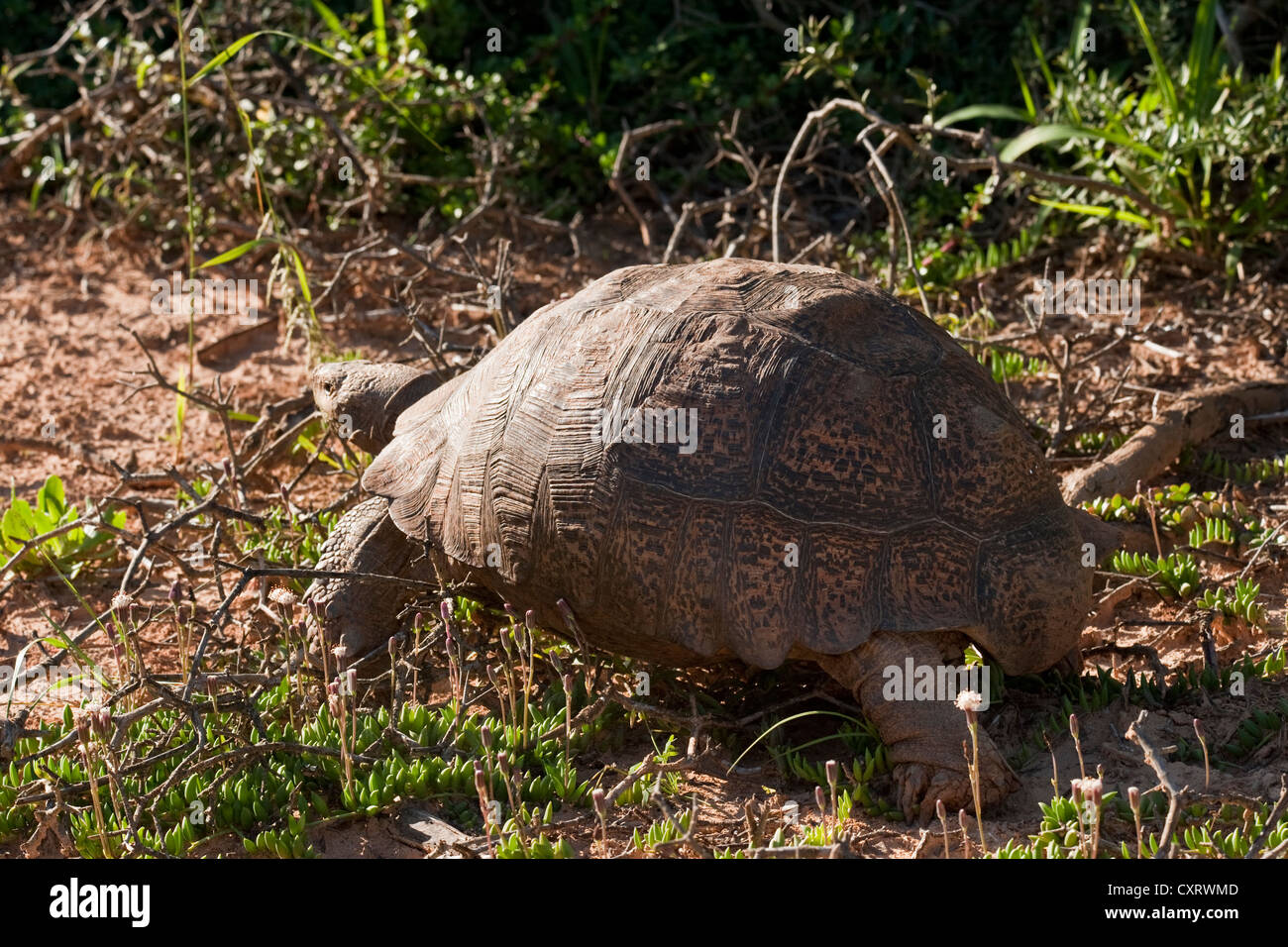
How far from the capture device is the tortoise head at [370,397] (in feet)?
18.5

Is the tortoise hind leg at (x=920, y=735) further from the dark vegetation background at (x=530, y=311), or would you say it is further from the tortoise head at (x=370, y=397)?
the tortoise head at (x=370, y=397)

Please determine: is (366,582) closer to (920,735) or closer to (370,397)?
(370,397)

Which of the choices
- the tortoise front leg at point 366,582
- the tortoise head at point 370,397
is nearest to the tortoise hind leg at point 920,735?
the tortoise front leg at point 366,582

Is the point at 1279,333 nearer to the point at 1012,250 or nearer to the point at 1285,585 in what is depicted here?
the point at 1012,250

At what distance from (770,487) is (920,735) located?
35.5 inches

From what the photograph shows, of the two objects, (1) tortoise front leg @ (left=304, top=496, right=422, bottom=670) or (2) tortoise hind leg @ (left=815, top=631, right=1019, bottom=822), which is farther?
(1) tortoise front leg @ (left=304, top=496, right=422, bottom=670)

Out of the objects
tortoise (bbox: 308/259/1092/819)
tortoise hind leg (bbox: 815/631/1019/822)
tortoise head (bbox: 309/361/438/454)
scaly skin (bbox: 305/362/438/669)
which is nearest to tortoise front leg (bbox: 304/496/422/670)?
scaly skin (bbox: 305/362/438/669)

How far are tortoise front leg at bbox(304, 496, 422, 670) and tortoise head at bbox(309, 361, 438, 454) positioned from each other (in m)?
0.47

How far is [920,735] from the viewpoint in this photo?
417cm

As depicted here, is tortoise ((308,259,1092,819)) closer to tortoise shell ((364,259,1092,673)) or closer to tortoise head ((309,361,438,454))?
tortoise shell ((364,259,1092,673))

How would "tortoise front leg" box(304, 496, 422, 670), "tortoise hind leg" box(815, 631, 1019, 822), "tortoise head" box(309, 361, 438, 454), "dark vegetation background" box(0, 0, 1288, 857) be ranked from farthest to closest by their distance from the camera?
"tortoise head" box(309, 361, 438, 454)
"tortoise front leg" box(304, 496, 422, 670)
"dark vegetation background" box(0, 0, 1288, 857)
"tortoise hind leg" box(815, 631, 1019, 822)

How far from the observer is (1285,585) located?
17.6 feet

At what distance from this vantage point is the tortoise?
4168 mm
